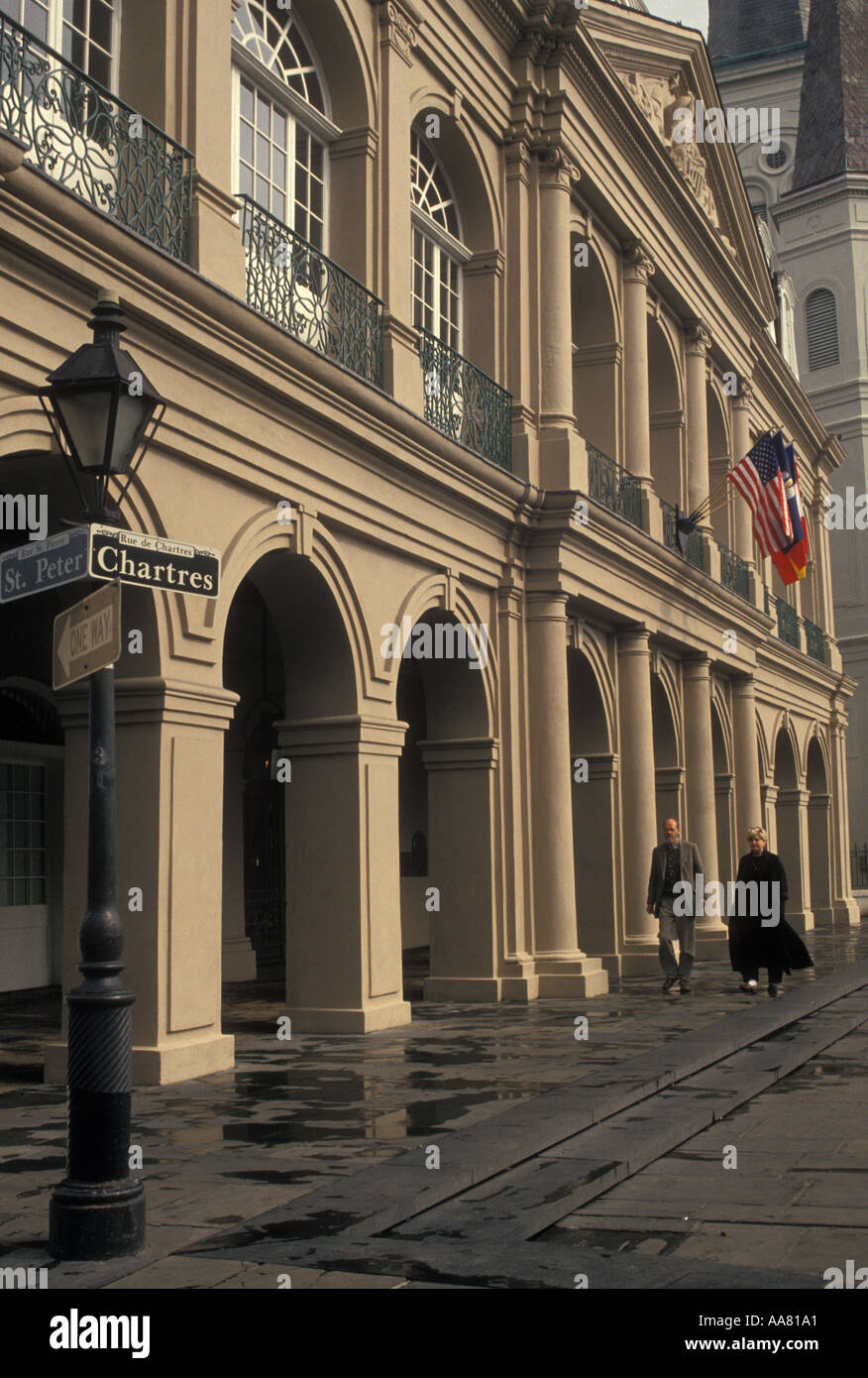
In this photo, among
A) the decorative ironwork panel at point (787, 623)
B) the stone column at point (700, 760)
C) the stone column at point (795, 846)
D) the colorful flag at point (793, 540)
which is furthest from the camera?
the stone column at point (795, 846)

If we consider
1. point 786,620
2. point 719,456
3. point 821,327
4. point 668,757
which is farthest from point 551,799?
point 821,327

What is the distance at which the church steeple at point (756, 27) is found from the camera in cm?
5641

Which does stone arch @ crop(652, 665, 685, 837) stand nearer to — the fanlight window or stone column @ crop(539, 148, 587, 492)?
stone column @ crop(539, 148, 587, 492)

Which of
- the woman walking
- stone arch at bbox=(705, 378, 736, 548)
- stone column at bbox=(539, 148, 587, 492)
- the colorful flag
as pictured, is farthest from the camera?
stone arch at bbox=(705, 378, 736, 548)

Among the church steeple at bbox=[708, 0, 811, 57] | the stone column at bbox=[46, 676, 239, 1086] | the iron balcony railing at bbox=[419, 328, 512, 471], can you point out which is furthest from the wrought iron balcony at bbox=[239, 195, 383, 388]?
the church steeple at bbox=[708, 0, 811, 57]

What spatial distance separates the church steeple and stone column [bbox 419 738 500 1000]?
47459mm

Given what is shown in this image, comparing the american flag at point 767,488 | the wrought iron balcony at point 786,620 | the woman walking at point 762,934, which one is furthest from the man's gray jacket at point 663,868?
the wrought iron balcony at point 786,620

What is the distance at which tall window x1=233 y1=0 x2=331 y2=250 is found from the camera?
1288 cm

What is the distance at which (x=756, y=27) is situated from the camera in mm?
57062

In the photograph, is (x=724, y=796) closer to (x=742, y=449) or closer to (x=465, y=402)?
(x=742, y=449)

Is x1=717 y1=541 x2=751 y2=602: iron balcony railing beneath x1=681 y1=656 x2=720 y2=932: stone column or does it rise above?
above

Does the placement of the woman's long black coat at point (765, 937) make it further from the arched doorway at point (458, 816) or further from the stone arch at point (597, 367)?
the stone arch at point (597, 367)

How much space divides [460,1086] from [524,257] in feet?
35.0

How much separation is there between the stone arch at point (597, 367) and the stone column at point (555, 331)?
2.64 meters
